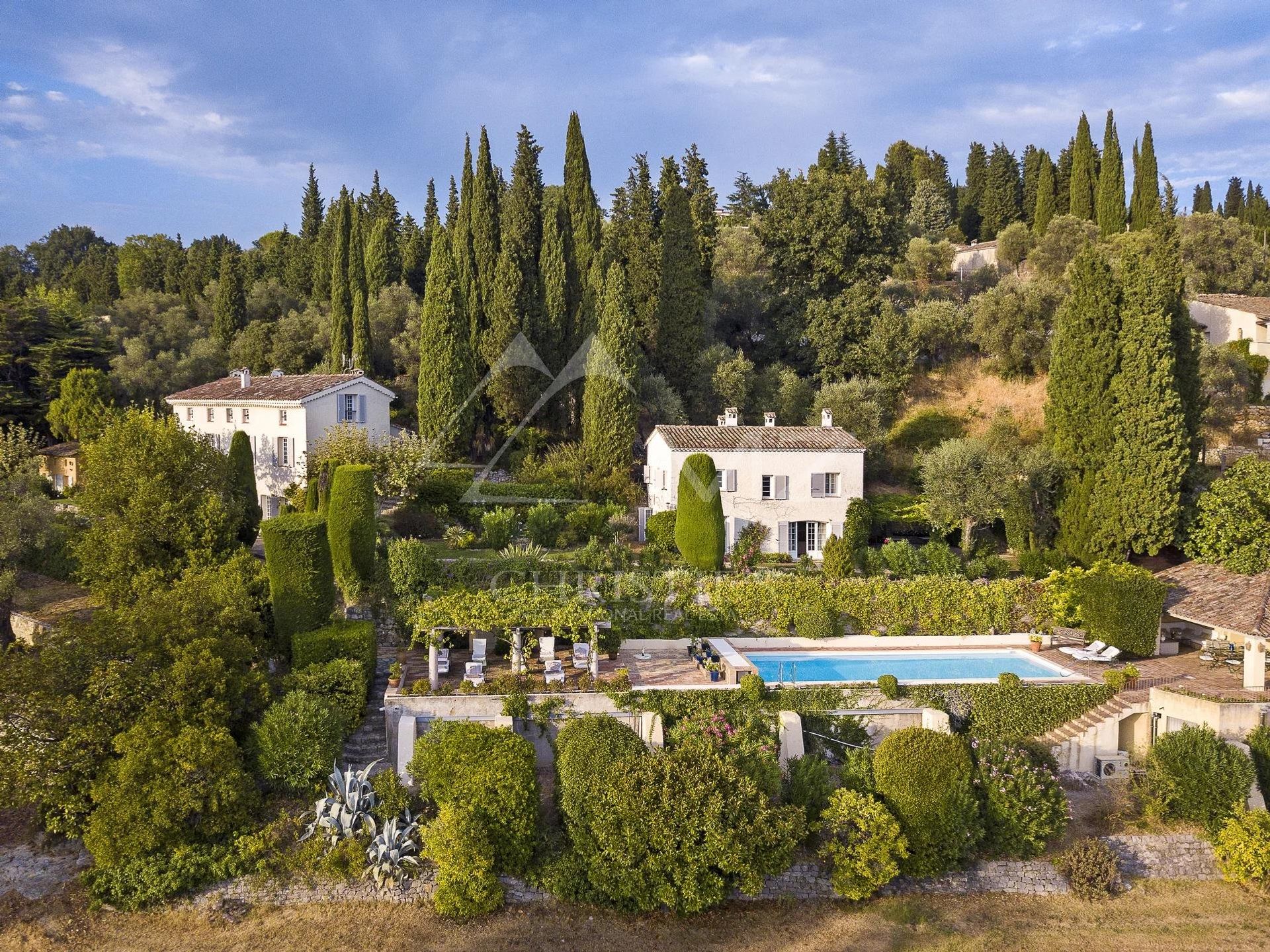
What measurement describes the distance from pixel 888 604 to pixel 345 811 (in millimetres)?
15028

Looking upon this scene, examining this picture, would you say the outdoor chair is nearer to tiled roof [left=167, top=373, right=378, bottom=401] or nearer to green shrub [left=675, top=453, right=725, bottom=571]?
green shrub [left=675, top=453, right=725, bottom=571]

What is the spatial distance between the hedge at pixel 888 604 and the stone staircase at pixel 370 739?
9268mm

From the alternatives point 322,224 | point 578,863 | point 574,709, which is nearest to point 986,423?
point 574,709

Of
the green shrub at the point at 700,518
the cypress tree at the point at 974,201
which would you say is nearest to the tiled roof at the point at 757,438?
the green shrub at the point at 700,518

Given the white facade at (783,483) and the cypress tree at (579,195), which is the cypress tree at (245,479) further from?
the cypress tree at (579,195)

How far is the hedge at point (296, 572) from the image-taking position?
2064 cm

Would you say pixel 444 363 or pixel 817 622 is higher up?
pixel 444 363

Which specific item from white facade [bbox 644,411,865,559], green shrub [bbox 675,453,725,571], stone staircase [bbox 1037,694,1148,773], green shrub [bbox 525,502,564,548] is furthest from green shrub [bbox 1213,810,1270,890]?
green shrub [bbox 525,502,564,548]

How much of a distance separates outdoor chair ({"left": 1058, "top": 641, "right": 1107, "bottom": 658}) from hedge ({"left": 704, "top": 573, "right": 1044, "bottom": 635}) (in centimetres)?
129

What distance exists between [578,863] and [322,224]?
5271 cm

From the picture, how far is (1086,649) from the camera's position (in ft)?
78.4

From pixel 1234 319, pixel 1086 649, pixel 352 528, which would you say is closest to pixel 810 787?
pixel 1086 649

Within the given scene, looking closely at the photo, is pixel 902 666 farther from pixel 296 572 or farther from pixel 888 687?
pixel 296 572

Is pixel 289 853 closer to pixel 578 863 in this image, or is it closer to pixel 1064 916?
pixel 578 863
